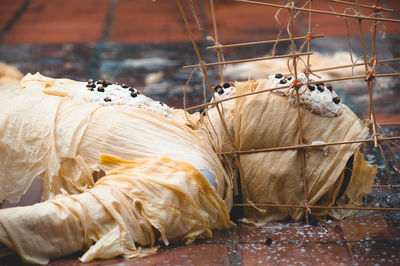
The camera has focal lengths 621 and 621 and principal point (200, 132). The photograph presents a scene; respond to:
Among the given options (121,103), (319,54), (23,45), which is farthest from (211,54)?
(121,103)

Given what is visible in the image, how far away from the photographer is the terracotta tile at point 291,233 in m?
2.37

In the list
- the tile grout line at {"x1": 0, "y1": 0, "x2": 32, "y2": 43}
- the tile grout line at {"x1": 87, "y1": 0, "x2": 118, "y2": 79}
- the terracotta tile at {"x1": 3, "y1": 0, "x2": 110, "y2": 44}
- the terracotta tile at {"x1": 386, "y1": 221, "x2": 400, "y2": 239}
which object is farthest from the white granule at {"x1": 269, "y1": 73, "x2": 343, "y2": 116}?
the tile grout line at {"x1": 0, "y1": 0, "x2": 32, "y2": 43}

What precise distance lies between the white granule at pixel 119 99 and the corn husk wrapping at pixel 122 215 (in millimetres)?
344

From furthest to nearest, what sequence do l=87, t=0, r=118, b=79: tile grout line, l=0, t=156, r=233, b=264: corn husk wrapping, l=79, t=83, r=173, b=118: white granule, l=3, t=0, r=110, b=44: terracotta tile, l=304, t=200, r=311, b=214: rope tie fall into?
1. l=3, t=0, r=110, b=44: terracotta tile
2. l=87, t=0, r=118, b=79: tile grout line
3. l=79, t=83, r=173, b=118: white granule
4. l=304, t=200, r=311, b=214: rope tie
5. l=0, t=156, r=233, b=264: corn husk wrapping

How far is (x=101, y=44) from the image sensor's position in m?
6.22

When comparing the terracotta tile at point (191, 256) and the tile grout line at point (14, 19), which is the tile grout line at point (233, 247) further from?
the tile grout line at point (14, 19)

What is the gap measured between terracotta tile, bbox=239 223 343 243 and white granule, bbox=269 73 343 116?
469mm

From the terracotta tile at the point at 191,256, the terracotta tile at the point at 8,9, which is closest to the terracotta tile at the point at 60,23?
the terracotta tile at the point at 8,9

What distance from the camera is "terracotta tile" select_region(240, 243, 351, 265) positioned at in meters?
2.17

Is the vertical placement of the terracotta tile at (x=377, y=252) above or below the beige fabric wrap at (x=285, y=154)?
below

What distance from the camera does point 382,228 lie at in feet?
8.15

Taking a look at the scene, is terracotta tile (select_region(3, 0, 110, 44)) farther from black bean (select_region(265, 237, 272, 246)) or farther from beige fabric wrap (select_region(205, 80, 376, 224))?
black bean (select_region(265, 237, 272, 246))

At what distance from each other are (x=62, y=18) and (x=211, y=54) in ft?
7.14

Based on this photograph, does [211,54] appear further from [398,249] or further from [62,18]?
[398,249]
